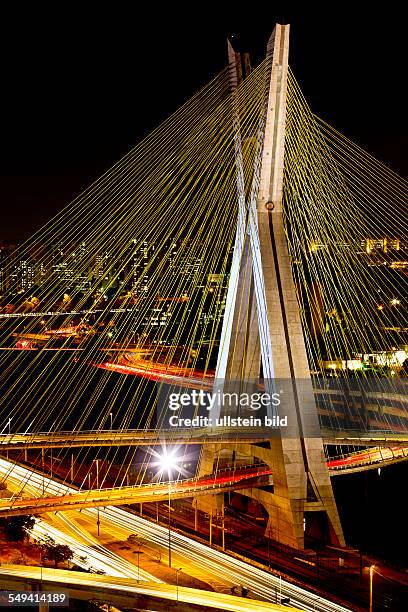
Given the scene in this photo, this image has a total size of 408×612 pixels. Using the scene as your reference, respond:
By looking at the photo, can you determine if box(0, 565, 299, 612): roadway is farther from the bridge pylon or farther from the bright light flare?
the bright light flare

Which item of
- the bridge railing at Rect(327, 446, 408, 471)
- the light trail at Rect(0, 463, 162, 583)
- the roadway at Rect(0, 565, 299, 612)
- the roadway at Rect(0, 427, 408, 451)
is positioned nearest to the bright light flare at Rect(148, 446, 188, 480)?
the roadway at Rect(0, 427, 408, 451)

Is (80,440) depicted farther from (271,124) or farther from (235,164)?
(271,124)

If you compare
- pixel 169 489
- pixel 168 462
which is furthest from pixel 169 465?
pixel 169 489

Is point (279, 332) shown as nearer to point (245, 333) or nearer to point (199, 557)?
point (245, 333)

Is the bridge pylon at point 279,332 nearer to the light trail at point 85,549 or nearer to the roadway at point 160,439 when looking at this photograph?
the roadway at point 160,439

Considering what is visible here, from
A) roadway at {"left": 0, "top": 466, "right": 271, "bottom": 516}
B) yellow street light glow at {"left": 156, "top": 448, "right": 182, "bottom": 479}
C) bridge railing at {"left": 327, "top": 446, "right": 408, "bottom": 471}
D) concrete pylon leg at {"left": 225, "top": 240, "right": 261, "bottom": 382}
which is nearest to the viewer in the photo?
roadway at {"left": 0, "top": 466, "right": 271, "bottom": 516}

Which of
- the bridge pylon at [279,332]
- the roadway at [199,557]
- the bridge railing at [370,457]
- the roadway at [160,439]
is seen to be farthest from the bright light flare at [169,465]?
the bridge railing at [370,457]

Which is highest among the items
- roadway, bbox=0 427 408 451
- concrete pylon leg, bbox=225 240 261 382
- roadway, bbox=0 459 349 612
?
concrete pylon leg, bbox=225 240 261 382
